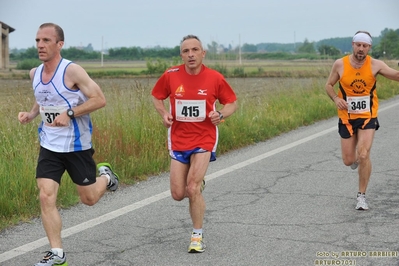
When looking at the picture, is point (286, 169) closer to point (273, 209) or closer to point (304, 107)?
point (273, 209)

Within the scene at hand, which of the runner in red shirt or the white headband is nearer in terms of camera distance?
the runner in red shirt

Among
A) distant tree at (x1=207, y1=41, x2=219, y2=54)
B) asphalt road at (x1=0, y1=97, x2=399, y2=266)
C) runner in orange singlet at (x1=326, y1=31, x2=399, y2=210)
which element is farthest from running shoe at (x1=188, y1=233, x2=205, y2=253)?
distant tree at (x1=207, y1=41, x2=219, y2=54)

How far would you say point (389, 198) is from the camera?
26.7ft

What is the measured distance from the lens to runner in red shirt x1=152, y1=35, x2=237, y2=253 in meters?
6.45

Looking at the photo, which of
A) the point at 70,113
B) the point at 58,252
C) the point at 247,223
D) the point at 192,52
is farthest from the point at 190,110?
the point at 58,252

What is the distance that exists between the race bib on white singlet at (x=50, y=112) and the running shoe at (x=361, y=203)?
323cm

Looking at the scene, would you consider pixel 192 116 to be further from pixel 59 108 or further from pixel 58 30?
pixel 58 30

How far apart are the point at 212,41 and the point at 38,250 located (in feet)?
54.1

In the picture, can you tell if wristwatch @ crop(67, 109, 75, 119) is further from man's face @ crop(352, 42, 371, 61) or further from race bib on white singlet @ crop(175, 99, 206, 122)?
man's face @ crop(352, 42, 371, 61)

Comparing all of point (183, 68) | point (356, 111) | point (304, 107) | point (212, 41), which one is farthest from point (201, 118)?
point (212, 41)

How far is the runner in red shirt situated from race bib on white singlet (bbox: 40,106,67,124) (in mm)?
1003

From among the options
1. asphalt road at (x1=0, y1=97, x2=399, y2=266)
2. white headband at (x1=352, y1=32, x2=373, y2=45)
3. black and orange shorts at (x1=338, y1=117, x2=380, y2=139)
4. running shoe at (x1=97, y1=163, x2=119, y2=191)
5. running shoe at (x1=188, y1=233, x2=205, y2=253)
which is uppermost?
white headband at (x1=352, y1=32, x2=373, y2=45)

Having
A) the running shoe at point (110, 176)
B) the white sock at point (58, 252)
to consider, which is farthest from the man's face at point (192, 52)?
the white sock at point (58, 252)

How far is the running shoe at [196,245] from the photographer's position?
6.09 meters
